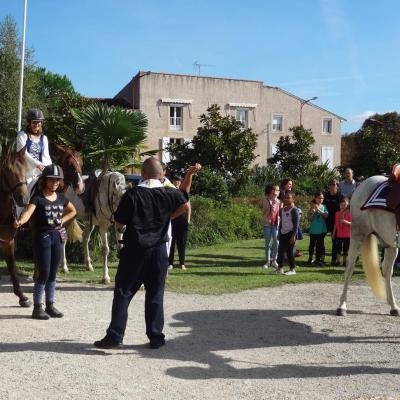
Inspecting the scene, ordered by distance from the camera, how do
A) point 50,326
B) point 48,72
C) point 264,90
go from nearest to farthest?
point 50,326 < point 264,90 < point 48,72

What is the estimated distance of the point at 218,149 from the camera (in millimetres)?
30266

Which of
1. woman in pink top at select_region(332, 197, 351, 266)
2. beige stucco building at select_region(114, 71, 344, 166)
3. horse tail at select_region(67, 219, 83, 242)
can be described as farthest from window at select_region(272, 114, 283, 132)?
horse tail at select_region(67, 219, 83, 242)

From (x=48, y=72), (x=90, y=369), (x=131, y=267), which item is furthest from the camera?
(x=48, y=72)

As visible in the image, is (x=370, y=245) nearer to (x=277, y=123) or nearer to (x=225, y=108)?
(x=225, y=108)

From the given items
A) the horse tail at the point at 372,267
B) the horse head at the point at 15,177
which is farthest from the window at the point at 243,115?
the horse head at the point at 15,177

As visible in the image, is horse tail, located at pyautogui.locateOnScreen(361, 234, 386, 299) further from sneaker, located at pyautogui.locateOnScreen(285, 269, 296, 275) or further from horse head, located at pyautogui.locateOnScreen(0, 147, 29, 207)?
horse head, located at pyautogui.locateOnScreen(0, 147, 29, 207)

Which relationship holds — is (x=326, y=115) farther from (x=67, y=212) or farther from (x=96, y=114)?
(x=67, y=212)

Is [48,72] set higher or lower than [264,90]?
higher

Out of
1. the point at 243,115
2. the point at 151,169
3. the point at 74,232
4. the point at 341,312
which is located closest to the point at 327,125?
the point at 243,115

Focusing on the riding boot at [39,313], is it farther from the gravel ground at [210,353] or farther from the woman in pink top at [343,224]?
the woman in pink top at [343,224]

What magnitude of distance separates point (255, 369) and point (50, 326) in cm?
268

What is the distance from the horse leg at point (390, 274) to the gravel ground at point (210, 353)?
0.17 m

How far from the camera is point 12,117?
35.4 m

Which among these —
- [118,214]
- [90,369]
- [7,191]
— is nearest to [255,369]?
[90,369]
